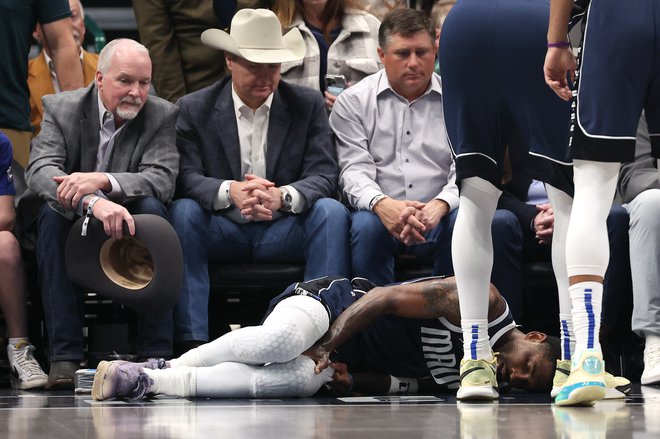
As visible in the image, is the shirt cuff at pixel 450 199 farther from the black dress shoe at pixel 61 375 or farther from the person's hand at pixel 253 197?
the black dress shoe at pixel 61 375

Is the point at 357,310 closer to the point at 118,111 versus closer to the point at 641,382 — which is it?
the point at 641,382

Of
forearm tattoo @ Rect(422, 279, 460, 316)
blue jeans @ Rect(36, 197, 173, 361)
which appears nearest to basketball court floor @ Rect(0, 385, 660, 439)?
forearm tattoo @ Rect(422, 279, 460, 316)

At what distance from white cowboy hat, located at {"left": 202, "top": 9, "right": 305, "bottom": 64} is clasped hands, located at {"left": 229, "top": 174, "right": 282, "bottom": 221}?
0.54 m

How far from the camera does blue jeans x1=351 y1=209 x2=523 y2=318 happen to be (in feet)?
14.7

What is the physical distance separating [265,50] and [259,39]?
2.0 inches

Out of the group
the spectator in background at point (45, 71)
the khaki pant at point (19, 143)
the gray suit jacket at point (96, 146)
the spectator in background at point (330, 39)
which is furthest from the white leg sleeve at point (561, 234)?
the spectator in background at point (45, 71)

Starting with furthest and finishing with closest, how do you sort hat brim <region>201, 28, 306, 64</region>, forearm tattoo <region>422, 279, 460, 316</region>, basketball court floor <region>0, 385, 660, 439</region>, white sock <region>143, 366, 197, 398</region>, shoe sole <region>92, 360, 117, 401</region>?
hat brim <region>201, 28, 306, 64</region>, forearm tattoo <region>422, 279, 460, 316</region>, white sock <region>143, 366, 197, 398</region>, shoe sole <region>92, 360, 117, 401</region>, basketball court floor <region>0, 385, 660, 439</region>

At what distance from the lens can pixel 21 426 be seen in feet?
8.98

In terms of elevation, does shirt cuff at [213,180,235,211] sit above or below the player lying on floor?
above

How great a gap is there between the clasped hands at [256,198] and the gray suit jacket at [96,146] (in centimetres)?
26

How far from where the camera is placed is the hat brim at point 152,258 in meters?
4.21

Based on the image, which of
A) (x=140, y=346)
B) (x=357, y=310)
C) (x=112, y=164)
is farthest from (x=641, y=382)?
(x=112, y=164)

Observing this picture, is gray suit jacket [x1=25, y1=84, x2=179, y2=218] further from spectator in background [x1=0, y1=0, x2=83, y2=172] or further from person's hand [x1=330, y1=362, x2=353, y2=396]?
person's hand [x1=330, y1=362, x2=353, y2=396]

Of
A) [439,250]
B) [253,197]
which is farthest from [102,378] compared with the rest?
[439,250]
